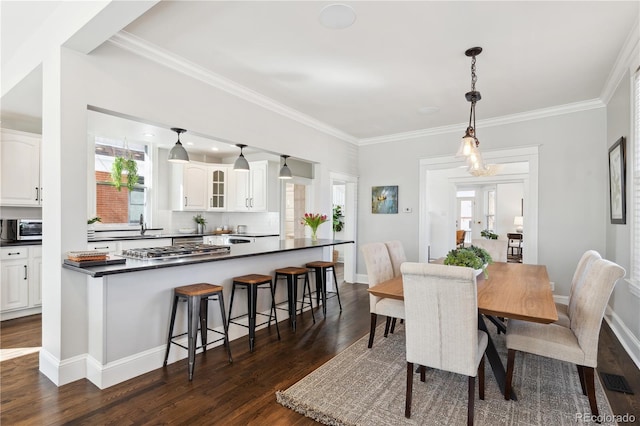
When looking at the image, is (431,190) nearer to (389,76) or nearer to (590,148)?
A: (590,148)

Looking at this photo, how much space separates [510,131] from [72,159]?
17.5 feet

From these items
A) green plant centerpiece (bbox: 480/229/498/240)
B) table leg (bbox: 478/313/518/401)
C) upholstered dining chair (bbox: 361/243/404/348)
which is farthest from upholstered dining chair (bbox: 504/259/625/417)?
green plant centerpiece (bbox: 480/229/498/240)

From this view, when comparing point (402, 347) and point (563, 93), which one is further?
point (563, 93)

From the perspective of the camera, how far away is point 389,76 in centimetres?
346

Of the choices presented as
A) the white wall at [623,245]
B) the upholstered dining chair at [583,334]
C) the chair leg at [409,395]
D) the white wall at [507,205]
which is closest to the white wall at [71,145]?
the chair leg at [409,395]

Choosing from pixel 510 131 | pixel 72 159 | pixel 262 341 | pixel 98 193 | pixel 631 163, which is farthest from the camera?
pixel 98 193

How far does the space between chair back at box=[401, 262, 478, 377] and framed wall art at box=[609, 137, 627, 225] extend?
2.62 metres

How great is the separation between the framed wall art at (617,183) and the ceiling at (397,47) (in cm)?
80

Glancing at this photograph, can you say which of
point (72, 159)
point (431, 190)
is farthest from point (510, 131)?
point (72, 159)

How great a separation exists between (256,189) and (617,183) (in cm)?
535

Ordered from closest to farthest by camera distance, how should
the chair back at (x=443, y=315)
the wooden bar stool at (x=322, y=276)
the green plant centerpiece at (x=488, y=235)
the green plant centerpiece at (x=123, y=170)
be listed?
the chair back at (x=443, y=315) < the wooden bar stool at (x=322, y=276) < the green plant centerpiece at (x=123, y=170) < the green plant centerpiece at (x=488, y=235)

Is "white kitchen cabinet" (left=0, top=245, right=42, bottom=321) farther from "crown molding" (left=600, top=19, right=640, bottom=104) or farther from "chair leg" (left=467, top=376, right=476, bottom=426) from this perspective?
"crown molding" (left=600, top=19, right=640, bottom=104)

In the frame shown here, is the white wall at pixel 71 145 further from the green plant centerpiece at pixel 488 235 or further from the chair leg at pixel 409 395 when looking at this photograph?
the green plant centerpiece at pixel 488 235

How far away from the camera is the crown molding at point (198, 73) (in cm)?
273
